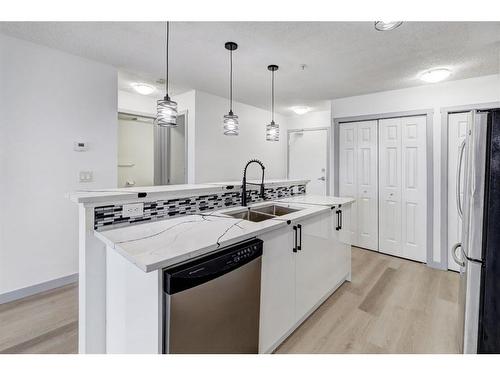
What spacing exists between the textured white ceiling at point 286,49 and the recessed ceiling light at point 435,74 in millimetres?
106

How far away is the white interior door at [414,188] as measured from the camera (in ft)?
11.1

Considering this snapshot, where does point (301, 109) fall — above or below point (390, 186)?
above

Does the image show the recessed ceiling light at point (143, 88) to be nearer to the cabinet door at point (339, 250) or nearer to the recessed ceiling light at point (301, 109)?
the recessed ceiling light at point (301, 109)

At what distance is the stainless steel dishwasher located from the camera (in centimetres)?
108

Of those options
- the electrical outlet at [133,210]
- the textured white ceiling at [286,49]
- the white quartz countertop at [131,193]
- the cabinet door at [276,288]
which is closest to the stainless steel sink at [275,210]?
the white quartz countertop at [131,193]

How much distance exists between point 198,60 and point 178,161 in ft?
6.28

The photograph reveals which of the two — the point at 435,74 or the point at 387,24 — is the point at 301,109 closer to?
the point at 435,74

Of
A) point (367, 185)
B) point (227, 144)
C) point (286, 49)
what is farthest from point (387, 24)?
point (227, 144)

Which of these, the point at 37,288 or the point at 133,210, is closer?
the point at 133,210

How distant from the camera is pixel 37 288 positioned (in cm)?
247

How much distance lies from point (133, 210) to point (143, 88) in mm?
2533

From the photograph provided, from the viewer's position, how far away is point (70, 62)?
2592mm
